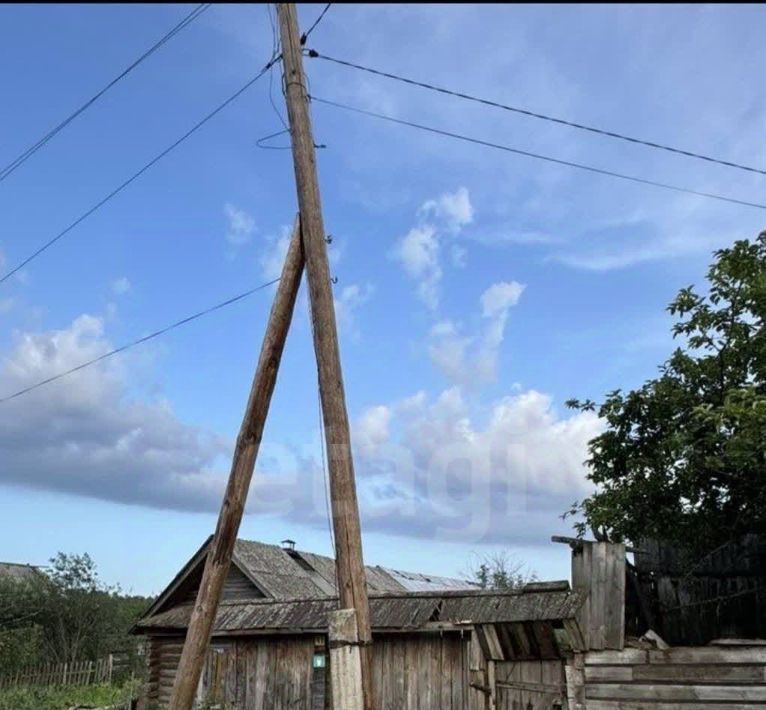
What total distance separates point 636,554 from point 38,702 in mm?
12246

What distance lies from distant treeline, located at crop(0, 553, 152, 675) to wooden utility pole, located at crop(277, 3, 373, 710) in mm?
28111

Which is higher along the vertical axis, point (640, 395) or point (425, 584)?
point (640, 395)

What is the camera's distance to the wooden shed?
13.0 m

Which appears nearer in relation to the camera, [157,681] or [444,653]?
[444,653]

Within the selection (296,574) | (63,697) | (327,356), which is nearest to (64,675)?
(63,697)

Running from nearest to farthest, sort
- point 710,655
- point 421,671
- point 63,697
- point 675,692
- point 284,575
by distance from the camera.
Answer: point 710,655
point 675,692
point 421,671
point 63,697
point 284,575

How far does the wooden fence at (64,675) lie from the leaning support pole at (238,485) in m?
21.6

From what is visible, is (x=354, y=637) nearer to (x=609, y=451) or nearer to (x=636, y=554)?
Result: (x=636, y=554)

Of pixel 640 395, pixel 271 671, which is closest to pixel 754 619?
pixel 640 395

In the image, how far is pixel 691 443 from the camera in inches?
528

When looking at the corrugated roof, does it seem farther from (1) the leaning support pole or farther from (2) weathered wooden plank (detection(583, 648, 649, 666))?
(1) the leaning support pole

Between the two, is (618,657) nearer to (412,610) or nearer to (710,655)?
(710,655)

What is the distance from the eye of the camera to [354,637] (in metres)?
6.62

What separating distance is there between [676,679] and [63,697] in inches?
684
